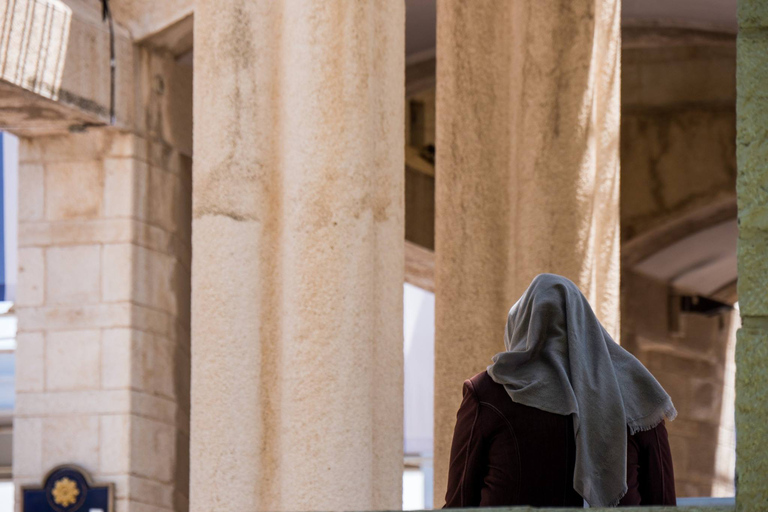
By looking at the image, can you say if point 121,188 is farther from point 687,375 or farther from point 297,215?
point 687,375

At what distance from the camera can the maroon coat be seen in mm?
2830

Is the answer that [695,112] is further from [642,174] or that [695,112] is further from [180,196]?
[180,196]

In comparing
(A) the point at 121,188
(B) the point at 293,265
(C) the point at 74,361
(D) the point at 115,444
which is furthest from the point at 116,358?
(B) the point at 293,265

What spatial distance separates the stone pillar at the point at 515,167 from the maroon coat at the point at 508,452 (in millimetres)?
2206

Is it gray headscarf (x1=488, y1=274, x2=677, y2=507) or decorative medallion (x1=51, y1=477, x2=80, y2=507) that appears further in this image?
decorative medallion (x1=51, y1=477, x2=80, y2=507)

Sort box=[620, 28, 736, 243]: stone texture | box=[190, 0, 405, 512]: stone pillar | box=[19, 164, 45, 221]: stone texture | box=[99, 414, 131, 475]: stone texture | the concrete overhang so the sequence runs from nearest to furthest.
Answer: box=[190, 0, 405, 512]: stone pillar, the concrete overhang, box=[99, 414, 131, 475]: stone texture, box=[19, 164, 45, 221]: stone texture, box=[620, 28, 736, 243]: stone texture

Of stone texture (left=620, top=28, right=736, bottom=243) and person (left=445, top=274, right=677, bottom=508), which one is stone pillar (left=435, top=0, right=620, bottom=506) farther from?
stone texture (left=620, top=28, right=736, bottom=243)

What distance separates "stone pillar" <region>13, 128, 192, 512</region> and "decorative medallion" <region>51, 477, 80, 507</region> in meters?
0.12

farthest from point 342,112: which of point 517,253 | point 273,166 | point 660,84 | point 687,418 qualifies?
point 687,418

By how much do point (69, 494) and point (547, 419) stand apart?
3.63 m

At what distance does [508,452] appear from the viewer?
2836mm

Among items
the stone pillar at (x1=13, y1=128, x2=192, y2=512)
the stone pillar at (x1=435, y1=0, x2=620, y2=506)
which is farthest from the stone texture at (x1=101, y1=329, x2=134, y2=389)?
the stone pillar at (x1=435, y1=0, x2=620, y2=506)

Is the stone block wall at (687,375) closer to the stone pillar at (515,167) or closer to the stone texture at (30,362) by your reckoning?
the stone pillar at (515,167)

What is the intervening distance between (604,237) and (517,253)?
371 mm
